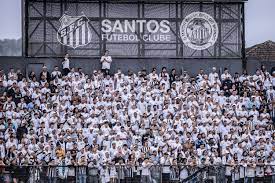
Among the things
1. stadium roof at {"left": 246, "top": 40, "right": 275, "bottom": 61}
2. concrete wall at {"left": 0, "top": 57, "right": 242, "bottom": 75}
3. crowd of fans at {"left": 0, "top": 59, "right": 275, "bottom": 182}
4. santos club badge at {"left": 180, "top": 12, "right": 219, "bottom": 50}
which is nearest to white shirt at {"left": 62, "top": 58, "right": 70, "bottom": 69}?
crowd of fans at {"left": 0, "top": 59, "right": 275, "bottom": 182}

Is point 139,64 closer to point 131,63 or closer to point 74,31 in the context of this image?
point 131,63

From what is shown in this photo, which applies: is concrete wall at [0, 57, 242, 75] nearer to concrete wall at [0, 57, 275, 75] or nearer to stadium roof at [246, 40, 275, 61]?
concrete wall at [0, 57, 275, 75]

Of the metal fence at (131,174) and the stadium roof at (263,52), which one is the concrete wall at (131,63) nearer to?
the metal fence at (131,174)

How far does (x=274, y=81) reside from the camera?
36500mm

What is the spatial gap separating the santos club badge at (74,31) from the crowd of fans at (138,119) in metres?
2.35

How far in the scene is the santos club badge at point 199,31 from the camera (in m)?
38.9

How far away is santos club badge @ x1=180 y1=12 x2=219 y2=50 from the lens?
3891 cm

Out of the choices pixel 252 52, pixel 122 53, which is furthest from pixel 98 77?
pixel 252 52

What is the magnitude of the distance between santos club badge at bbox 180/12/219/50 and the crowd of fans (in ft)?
8.44

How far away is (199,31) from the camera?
128 ft

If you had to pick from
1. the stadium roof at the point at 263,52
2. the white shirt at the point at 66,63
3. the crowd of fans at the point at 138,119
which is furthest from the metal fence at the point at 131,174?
the stadium roof at the point at 263,52

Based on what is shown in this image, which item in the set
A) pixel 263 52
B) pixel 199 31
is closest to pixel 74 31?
pixel 199 31

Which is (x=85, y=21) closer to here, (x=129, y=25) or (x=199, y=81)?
(x=129, y=25)

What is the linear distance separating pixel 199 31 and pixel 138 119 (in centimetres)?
821
